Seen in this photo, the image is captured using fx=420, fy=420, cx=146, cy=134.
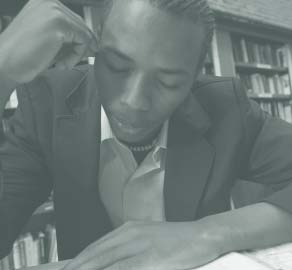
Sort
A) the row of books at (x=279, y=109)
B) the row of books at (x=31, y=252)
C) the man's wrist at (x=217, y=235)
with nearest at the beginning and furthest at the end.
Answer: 1. the man's wrist at (x=217, y=235)
2. the row of books at (x=31, y=252)
3. the row of books at (x=279, y=109)

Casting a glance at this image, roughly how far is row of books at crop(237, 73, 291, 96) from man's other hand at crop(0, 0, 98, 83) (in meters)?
3.36

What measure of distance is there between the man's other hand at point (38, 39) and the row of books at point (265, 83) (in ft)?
11.0

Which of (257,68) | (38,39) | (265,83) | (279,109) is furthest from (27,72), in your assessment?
(279,109)

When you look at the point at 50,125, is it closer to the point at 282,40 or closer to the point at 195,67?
→ the point at 195,67

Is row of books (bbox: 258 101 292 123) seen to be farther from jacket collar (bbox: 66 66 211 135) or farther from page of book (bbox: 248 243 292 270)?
page of book (bbox: 248 243 292 270)

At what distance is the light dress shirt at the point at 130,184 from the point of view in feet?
3.39

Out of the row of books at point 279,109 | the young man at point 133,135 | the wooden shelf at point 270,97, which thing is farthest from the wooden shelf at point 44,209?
the row of books at point 279,109

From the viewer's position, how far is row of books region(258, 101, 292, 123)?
14.6 ft

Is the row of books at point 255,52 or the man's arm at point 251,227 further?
the row of books at point 255,52

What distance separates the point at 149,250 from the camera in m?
0.68

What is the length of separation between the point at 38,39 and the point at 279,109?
13.2 feet

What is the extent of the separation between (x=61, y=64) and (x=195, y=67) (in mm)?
320

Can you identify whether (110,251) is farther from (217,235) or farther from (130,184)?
(130,184)

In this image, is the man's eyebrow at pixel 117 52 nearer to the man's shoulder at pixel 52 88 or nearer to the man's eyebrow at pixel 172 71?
the man's eyebrow at pixel 172 71
